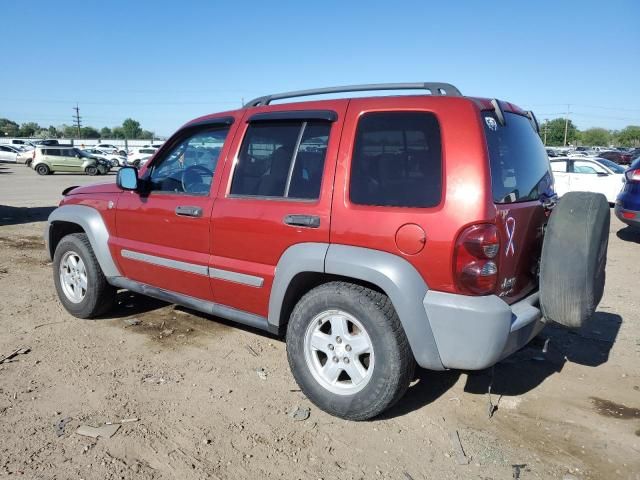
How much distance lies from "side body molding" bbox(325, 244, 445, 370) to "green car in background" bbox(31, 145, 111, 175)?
2956 cm

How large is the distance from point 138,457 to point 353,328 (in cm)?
138

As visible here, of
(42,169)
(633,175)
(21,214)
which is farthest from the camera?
(42,169)

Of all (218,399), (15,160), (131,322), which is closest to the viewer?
(218,399)

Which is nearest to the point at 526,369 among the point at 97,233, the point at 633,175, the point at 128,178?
the point at 128,178

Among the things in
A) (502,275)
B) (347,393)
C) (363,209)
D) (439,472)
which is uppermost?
(363,209)

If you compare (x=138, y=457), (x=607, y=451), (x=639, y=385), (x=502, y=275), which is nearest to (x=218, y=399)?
(x=138, y=457)

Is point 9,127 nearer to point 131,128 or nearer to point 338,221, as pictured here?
point 131,128

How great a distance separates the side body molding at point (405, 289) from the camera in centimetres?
271

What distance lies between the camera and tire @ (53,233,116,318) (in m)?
4.54

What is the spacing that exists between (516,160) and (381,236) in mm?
987

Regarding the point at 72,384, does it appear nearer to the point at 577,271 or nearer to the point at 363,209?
the point at 363,209

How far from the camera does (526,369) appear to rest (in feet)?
12.7

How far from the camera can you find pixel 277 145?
11.4 ft

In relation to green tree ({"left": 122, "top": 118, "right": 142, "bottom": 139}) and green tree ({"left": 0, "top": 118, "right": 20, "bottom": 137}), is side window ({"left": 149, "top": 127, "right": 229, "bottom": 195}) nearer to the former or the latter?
green tree ({"left": 0, "top": 118, "right": 20, "bottom": 137})
